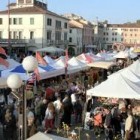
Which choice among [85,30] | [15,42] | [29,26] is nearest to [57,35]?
[29,26]

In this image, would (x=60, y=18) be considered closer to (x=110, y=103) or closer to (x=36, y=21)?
(x=36, y=21)

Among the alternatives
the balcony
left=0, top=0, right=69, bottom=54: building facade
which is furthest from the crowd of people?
left=0, top=0, right=69, bottom=54: building facade

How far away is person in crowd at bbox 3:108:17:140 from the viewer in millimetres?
11755

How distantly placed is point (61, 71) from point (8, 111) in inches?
456

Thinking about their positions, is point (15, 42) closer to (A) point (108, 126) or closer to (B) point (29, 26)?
(B) point (29, 26)

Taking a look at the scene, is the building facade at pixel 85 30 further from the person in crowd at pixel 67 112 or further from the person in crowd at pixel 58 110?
the person in crowd at pixel 58 110

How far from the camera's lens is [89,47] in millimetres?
106562

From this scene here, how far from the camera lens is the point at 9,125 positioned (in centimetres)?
1177

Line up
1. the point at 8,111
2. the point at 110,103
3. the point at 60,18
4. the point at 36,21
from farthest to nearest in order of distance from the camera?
the point at 60,18
the point at 36,21
the point at 110,103
the point at 8,111

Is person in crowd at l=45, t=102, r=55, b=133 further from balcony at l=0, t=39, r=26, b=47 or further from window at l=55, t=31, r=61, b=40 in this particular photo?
window at l=55, t=31, r=61, b=40

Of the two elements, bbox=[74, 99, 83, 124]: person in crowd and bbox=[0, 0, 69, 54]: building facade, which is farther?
bbox=[0, 0, 69, 54]: building facade

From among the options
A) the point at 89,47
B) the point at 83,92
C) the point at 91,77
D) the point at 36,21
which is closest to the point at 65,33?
the point at 36,21

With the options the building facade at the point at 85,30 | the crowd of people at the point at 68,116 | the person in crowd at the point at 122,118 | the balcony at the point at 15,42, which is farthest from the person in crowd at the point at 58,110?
the building facade at the point at 85,30

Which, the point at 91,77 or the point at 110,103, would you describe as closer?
the point at 110,103
